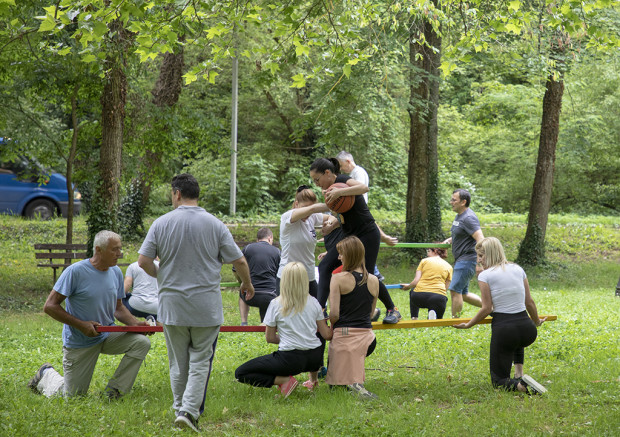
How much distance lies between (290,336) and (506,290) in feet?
6.78

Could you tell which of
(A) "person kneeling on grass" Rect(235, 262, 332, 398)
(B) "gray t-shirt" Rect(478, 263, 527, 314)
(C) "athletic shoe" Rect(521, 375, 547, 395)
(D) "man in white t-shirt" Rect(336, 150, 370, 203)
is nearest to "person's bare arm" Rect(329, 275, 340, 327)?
(A) "person kneeling on grass" Rect(235, 262, 332, 398)

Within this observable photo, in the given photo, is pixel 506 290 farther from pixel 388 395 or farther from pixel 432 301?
pixel 432 301

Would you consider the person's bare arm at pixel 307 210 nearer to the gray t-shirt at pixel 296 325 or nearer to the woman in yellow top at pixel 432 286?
the gray t-shirt at pixel 296 325

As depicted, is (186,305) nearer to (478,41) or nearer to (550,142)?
(478,41)

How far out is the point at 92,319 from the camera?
6.34 m

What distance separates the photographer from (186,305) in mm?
5574

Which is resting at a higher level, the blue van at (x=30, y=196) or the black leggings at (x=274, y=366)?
the black leggings at (x=274, y=366)

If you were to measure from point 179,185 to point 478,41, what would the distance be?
4846 millimetres

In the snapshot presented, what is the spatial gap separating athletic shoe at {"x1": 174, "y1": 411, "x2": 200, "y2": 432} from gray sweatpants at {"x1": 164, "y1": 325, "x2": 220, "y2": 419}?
0.03 metres

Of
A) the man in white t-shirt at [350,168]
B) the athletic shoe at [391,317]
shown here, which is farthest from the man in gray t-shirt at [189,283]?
the man in white t-shirt at [350,168]

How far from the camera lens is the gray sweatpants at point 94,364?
6398 millimetres

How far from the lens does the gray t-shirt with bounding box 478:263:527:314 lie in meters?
6.64

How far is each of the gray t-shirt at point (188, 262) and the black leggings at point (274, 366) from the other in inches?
40.0

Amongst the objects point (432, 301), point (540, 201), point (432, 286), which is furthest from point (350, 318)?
point (540, 201)
